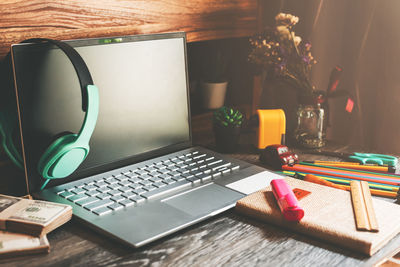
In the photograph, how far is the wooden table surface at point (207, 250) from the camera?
2.27ft

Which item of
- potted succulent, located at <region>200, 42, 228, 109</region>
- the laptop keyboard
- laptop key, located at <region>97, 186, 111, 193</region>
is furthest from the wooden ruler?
potted succulent, located at <region>200, 42, 228, 109</region>

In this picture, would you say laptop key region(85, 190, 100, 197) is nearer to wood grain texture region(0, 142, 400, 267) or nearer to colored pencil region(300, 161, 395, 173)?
wood grain texture region(0, 142, 400, 267)

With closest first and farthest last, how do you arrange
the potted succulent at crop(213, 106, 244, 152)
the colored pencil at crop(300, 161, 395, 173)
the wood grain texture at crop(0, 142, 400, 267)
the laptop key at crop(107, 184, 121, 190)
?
the wood grain texture at crop(0, 142, 400, 267)
the laptop key at crop(107, 184, 121, 190)
the colored pencil at crop(300, 161, 395, 173)
the potted succulent at crop(213, 106, 244, 152)

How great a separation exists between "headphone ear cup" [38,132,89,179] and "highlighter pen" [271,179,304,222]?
1.29 ft

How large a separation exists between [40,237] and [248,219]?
382 millimetres

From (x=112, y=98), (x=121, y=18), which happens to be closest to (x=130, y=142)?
(x=112, y=98)

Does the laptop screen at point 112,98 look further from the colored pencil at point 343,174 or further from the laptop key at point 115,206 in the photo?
the colored pencil at point 343,174

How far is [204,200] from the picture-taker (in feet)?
2.89

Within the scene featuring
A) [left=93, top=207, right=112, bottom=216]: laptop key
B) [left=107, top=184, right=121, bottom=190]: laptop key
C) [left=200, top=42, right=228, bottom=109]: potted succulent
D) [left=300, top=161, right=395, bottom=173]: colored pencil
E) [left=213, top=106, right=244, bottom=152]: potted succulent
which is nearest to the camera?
[left=93, top=207, right=112, bottom=216]: laptop key

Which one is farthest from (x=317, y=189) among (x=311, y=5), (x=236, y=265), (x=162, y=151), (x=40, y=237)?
(x=311, y=5)

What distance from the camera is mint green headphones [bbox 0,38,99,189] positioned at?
0.84 metres

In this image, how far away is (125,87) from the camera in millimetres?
1071

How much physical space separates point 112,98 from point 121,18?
0.23 metres

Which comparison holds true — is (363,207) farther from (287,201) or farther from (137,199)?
(137,199)
